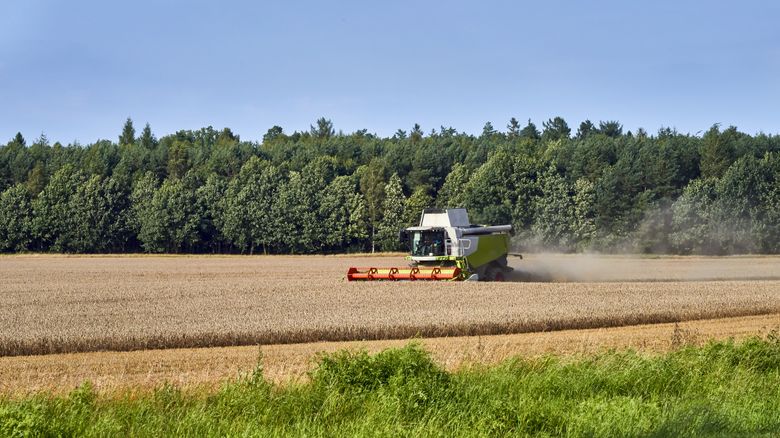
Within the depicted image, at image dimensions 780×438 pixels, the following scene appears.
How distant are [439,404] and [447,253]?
2456 centimetres

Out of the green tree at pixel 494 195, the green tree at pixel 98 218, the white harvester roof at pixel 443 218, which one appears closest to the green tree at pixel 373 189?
the green tree at pixel 494 195

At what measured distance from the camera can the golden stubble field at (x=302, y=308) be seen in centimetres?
1995

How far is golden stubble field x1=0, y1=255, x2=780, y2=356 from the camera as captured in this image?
19953 millimetres

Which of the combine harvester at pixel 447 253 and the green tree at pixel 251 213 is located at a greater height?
the green tree at pixel 251 213

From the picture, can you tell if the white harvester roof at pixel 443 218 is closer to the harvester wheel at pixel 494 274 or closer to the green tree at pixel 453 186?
the harvester wheel at pixel 494 274

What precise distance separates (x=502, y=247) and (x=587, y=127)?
108m

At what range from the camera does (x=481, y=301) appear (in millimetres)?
26812

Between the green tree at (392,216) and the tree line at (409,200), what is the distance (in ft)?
0.34

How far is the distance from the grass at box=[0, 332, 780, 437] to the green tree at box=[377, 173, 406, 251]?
5693cm

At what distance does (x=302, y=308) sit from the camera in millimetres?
24766

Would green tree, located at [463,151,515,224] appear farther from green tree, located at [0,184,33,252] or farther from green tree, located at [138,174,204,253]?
green tree, located at [0,184,33,252]

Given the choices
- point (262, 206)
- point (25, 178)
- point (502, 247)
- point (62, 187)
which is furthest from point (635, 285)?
point (25, 178)

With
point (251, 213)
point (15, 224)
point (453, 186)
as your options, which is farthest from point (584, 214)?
point (15, 224)

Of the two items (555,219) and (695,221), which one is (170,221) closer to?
(555,219)
